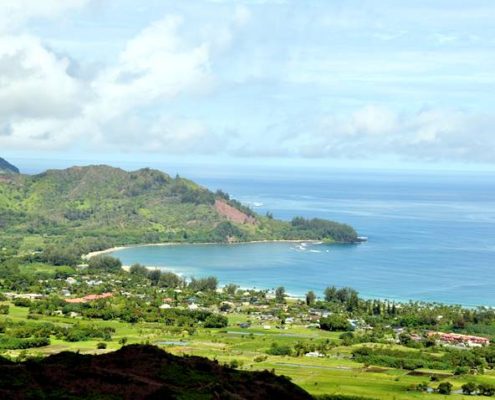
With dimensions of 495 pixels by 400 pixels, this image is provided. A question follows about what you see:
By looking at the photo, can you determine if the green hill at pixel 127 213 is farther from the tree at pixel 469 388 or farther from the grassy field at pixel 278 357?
the tree at pixel 469 388

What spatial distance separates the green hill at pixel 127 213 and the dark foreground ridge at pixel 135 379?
104 meters

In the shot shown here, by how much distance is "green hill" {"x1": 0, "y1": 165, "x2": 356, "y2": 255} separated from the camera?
15725 cm

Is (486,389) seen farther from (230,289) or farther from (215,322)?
(230,289)

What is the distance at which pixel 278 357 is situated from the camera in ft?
209

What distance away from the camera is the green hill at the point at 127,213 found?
157 meters

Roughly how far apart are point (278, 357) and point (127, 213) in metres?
112

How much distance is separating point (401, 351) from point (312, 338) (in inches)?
399

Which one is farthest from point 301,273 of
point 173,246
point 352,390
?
point 352,390

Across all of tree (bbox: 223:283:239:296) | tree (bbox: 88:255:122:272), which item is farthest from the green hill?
tree (bbox: 223:283:239:296)

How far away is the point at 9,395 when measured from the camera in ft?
107

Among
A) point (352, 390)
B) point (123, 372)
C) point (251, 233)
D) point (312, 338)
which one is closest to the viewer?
point (123, 372)

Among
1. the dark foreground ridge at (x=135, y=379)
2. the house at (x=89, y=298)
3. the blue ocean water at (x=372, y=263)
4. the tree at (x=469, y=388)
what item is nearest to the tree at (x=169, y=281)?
the house at (x=89, y=298)

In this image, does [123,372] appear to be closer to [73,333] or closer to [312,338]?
[73,333]

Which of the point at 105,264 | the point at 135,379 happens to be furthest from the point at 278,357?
the point at 105,264
